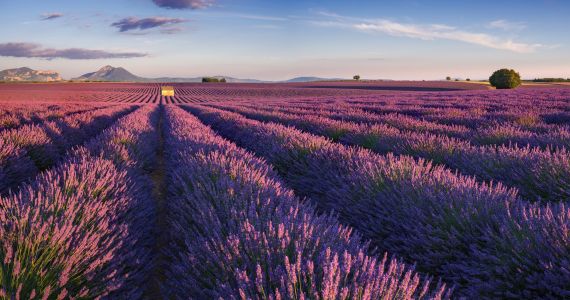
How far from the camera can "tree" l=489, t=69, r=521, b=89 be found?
171 feet

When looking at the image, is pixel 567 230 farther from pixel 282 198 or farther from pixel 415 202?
pixel 282 198

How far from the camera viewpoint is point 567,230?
6.15ft

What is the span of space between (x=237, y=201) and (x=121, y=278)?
0.80 meters

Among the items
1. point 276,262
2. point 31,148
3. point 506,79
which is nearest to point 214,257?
point 276,262

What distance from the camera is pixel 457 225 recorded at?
7.79 ft

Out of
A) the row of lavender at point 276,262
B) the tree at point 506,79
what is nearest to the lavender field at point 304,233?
the row of lavender at point 276,262

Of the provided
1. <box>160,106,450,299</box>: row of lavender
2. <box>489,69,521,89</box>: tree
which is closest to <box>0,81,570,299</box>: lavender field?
<box>160,106,450,299</box>: row of lavender

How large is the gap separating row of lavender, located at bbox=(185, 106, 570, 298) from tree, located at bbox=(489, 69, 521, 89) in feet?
186

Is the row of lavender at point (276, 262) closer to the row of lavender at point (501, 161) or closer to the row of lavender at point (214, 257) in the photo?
the row of lavender at point (214, 257)

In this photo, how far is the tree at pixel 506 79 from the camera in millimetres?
52031

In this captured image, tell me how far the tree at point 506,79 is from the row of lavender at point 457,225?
186 ft

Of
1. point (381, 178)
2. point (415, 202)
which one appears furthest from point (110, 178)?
point (415, 202)

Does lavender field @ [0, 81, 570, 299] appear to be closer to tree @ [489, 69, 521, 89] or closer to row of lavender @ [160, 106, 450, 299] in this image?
row of lavender @ [160, 106, 450, 299]

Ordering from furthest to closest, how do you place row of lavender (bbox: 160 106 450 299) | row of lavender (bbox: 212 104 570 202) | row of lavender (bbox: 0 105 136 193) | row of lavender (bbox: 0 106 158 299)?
row of lavender (bbox: 0 105 136 193), row of lavender (bbox: 212 104 570 202), row of lavender (bbox: 0 106 158 299), row of lavender (bbox: 160 106 450 299)
